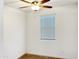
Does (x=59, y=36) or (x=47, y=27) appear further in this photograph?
(x=47, y=27)

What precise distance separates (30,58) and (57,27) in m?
1.31

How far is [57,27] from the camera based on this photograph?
3.33m

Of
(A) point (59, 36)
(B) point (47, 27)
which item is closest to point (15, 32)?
(B) point (47, 27)

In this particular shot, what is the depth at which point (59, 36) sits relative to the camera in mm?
3295

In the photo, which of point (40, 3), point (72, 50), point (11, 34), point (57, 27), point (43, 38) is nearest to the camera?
point (40, 3)

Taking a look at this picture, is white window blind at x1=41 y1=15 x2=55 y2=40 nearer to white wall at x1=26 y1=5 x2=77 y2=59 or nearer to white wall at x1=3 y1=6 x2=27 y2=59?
white wall at x1=26 y1=5 x2=77 y2=59

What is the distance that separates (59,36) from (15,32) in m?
1.35

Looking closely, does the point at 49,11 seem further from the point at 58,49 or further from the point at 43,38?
the point at 58,49

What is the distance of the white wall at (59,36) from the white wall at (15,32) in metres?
0.28

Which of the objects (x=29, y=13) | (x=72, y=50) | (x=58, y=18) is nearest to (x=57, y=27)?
(x=58, y=18)

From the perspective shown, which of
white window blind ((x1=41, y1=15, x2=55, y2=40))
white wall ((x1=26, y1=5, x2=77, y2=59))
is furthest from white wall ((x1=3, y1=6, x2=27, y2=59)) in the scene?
white window blind ((x1=41, y1=15, x2=55, y2=40))

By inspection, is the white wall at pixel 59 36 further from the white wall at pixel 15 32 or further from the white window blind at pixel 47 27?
the white wall at pixel 15 32

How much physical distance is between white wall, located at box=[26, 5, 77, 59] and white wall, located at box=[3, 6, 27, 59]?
281 millimetres

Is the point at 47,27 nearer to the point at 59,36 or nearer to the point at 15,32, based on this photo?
the point at 59,36
